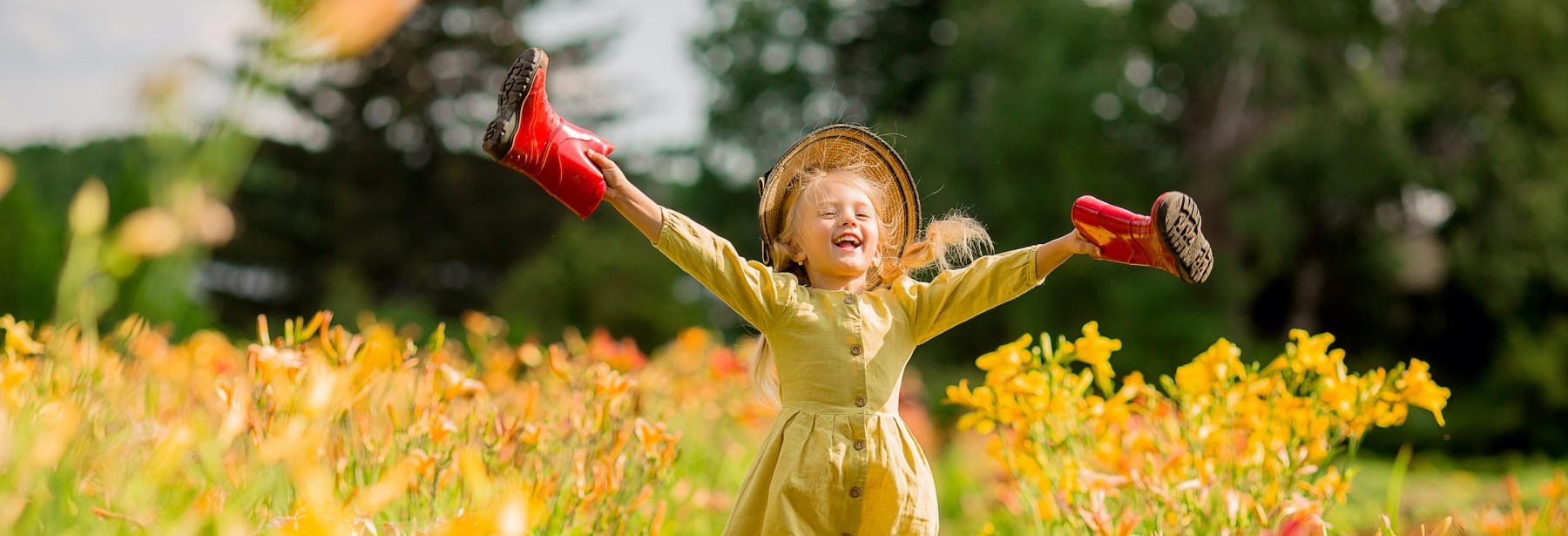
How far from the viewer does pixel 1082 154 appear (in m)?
12.5

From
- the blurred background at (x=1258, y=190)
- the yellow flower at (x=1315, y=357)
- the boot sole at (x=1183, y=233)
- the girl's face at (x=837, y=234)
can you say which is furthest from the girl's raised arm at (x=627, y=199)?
the blurred background at (x=1258, y=190)

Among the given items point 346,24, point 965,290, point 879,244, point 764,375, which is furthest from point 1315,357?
point 346,24

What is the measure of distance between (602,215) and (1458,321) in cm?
1320

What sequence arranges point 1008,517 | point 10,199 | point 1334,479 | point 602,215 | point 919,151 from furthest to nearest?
point 602,215 < point 919,151 < point 10,199 < point 1008,517 < point 1334,479

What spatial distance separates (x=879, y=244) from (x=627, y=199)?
0.64 meters

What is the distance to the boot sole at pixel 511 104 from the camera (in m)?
1.83

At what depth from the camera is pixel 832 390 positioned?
7.02ft

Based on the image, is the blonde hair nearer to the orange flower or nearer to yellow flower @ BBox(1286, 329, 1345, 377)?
yellow flower @ BBox(1286, 329, 1345, 377)

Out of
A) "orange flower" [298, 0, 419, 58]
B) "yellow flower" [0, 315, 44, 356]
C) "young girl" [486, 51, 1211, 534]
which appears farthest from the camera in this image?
"yellow flower" [0, 315, 44, 356]

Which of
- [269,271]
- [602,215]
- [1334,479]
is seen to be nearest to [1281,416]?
[1334,479]

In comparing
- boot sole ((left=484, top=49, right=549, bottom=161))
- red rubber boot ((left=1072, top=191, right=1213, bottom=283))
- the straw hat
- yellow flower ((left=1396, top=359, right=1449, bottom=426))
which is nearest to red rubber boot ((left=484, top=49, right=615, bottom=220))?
boot sole ((left=484, top=49, right=549, bottom=161))

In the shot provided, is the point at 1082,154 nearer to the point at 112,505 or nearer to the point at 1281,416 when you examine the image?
the point at 1281,416

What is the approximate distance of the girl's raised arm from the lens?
2.02 meters

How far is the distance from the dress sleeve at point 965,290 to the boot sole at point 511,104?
855mm
